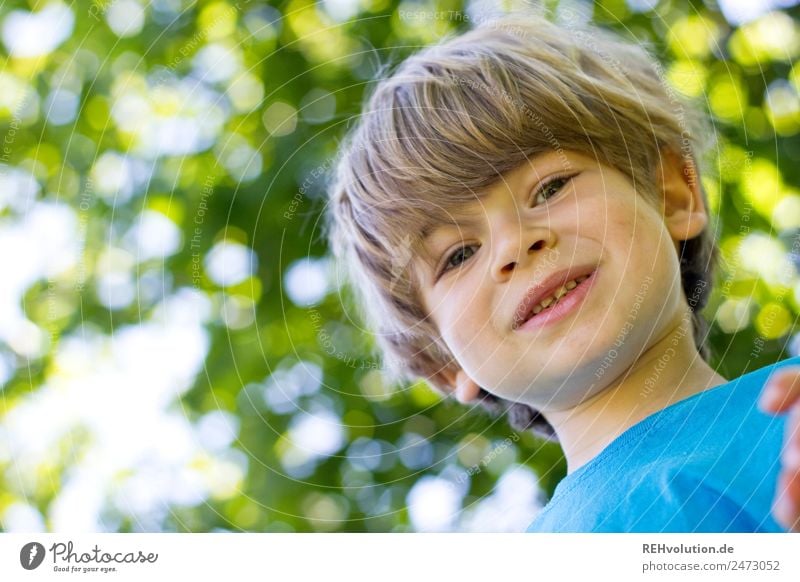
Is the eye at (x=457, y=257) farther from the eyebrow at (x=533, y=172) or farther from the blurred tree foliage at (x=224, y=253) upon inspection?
the blurred tree foliage at (x=224, y=253)

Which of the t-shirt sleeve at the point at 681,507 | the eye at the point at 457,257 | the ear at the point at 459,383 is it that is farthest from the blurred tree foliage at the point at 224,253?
the t-shirt sleeve at the point at 681,507

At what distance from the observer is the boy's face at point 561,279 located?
22.8 inches

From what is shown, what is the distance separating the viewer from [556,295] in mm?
591

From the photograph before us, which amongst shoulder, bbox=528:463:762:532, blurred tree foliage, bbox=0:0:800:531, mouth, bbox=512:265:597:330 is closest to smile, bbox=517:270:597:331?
mouth, bbox=512:265:597:330

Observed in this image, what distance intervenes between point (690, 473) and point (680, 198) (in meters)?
0.25

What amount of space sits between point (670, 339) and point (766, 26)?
1.68ft

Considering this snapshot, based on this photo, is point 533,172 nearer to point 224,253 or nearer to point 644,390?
point 644,390

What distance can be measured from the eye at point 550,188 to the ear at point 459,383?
0.53ft

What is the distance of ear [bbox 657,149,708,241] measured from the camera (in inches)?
25.3

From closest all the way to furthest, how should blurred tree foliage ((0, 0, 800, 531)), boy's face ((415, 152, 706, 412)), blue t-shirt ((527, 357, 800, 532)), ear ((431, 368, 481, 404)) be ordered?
blue t-shirt ((527, 357, 800, 532)) → boy's face ((415, 152, 706, 412)) → ear ((431, 368, 481, 404)) → blurred tree foliage ((0, 0, 800, 531))

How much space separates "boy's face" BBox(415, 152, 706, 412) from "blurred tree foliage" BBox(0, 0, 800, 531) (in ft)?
1.05

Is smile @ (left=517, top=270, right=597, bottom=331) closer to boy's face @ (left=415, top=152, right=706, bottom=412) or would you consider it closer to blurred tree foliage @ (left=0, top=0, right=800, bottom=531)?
boy's face @ (left=415, top=152, right=706, bottom=412)

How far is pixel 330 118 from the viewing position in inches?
38.8

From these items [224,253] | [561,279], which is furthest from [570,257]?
[224,253]
